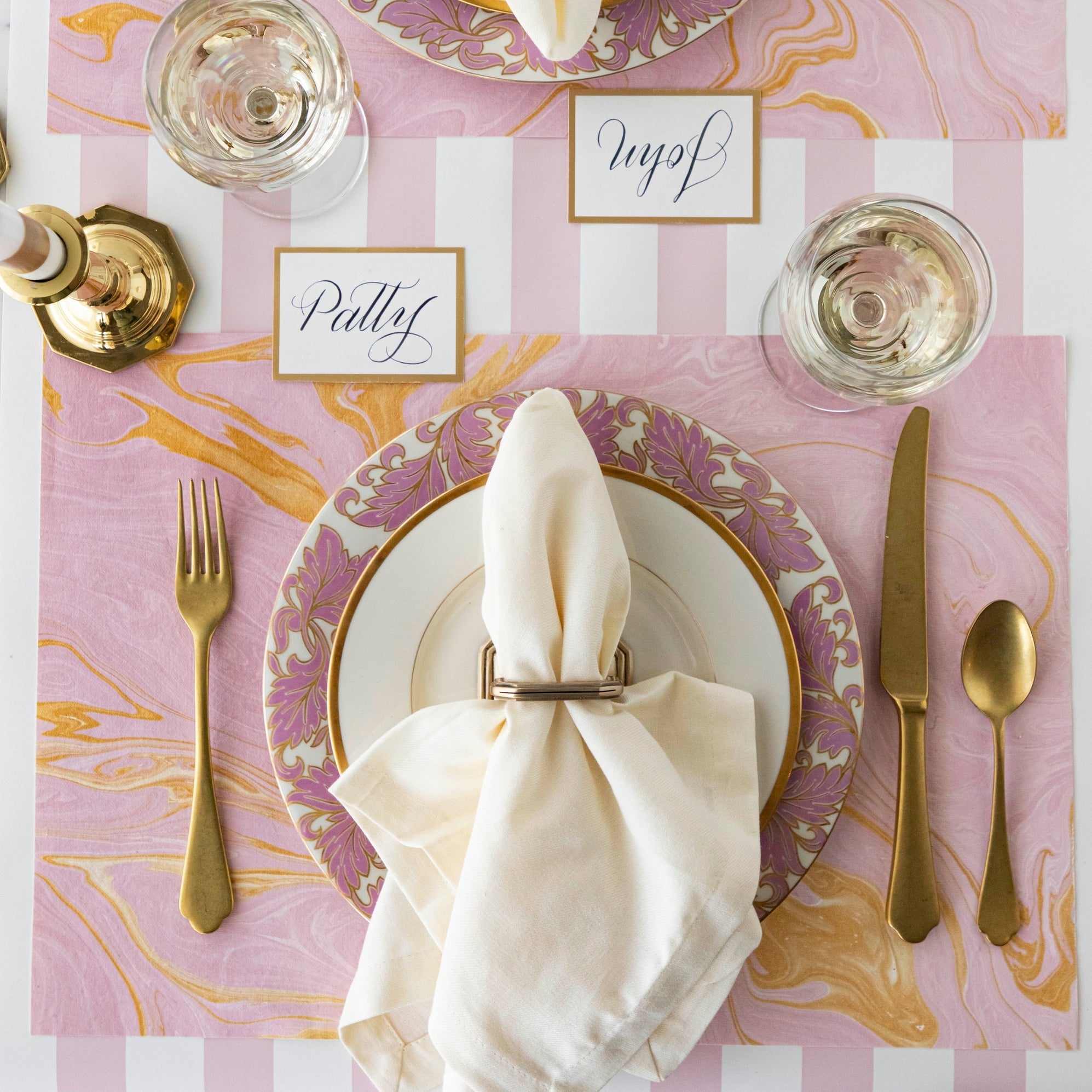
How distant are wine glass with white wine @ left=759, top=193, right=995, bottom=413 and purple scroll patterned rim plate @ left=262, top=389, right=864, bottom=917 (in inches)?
3.2

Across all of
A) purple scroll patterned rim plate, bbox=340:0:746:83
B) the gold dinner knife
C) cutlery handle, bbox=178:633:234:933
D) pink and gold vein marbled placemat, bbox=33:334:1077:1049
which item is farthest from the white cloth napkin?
cutlery handle, bbox=178:633:234:933

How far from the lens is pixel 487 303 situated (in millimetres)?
562

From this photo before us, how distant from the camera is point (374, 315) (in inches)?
21.9

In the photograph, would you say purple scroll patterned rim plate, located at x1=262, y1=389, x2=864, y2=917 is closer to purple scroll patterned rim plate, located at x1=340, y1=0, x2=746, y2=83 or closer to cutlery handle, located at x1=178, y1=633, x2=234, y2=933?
cutlery handle, located at x1=178, y1=633, x2=234, y2=933

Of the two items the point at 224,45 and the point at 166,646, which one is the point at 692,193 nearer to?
the point at 224,45

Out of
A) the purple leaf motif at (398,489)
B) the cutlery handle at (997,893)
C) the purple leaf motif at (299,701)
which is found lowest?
the cutlery handle at (997,893)

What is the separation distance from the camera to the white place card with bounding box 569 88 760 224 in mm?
559

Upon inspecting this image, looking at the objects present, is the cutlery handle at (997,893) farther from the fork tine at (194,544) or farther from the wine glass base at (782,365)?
the fork tine at (194,544)

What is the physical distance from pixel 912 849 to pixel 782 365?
32cm

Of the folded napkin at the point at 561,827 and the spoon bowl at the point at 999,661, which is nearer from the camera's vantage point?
the folded napkin at the point at 561,827

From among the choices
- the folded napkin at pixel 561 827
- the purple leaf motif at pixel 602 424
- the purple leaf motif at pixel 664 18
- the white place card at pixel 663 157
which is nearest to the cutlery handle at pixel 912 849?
the folded napkin at pixel 561 827

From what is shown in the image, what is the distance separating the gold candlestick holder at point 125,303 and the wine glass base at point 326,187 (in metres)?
0.07

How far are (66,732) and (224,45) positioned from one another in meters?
0.45

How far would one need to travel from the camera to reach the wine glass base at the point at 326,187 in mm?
558
